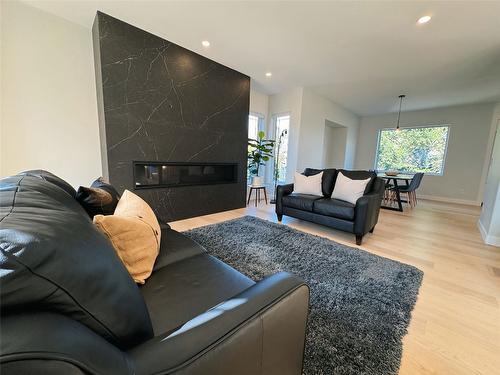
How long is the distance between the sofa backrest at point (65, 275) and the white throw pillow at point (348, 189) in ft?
8.95

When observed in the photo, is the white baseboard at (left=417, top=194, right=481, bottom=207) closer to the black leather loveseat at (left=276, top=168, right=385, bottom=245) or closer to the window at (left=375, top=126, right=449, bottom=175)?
the window at (left=375, top=126, right=449, bottom=175)

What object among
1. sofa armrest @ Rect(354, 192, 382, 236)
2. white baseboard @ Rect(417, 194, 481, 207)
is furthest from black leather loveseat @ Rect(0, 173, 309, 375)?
white baseboard @ Rect(417, 194, 481, 207)

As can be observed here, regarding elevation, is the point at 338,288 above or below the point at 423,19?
below

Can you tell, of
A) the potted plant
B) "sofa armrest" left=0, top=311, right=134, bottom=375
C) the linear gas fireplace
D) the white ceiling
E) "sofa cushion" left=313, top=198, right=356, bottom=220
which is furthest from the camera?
the potted plant

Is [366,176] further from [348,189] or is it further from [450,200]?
[450,200]

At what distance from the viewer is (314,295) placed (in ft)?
4.95

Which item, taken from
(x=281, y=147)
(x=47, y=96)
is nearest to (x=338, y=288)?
(x=47, y=96)

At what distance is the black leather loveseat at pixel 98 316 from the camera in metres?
0.32

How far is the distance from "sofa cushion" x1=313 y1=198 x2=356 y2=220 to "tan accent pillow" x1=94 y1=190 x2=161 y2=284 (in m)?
2.22

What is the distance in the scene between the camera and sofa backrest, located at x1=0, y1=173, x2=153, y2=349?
1.16ft

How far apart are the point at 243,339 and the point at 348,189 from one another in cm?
267

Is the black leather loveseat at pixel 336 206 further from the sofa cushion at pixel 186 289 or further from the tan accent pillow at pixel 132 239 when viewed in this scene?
the tan accent pillow at pixel 132 239

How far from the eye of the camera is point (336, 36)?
2.70 metres

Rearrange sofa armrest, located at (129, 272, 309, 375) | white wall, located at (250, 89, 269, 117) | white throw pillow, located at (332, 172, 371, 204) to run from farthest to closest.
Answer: white wall, located at (250, 89, 269, 117), white throw pillow, located at (332, 172, 371, 204), sofa armrest, located at (129, 272, 309, 375)
